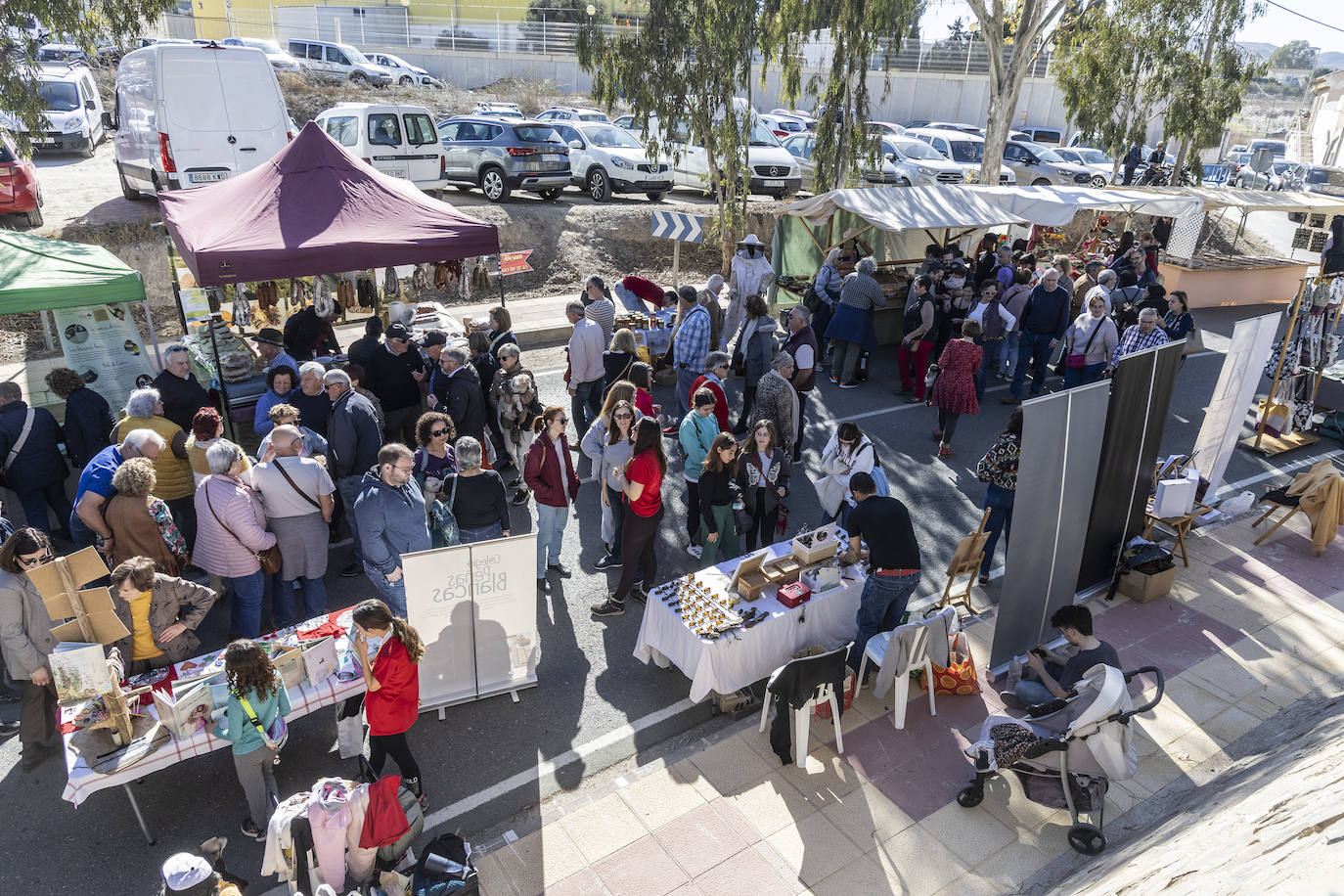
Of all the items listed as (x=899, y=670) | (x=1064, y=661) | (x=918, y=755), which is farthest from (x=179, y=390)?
(x=1064, y=661)

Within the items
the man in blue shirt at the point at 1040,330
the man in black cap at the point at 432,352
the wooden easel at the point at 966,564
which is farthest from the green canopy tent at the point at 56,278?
the man in blue shirt at the point at 1040,330

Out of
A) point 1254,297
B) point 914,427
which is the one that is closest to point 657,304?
point 914,427

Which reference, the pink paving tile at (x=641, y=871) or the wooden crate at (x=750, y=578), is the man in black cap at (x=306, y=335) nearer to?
the wooden crate at (x=750, y=578)

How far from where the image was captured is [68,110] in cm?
2000

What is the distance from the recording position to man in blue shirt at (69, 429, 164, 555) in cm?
550

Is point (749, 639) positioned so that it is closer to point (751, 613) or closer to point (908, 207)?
point (751, 613)

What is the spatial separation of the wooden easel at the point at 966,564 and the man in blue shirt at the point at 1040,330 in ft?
15.5

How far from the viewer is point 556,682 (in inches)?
235

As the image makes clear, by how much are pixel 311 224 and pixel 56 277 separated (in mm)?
2180

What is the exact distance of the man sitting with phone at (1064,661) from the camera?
17.0ft

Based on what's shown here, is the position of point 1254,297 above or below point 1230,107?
below

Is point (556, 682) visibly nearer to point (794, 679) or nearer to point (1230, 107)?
point (794, 679)

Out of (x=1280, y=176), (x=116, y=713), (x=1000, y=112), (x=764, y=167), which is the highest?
(x=1000, y=112)

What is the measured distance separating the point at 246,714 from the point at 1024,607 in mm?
5036
